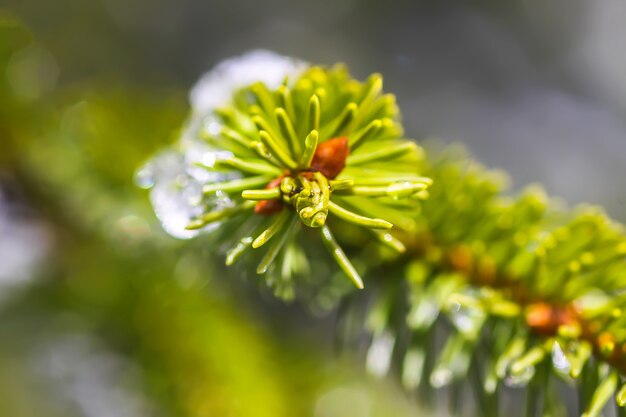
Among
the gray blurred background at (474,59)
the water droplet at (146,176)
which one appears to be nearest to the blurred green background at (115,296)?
the water droplet at (146,176)

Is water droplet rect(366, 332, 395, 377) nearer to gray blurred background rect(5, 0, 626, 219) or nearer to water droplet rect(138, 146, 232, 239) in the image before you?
water droplet rect(138, 146, 232, 239)

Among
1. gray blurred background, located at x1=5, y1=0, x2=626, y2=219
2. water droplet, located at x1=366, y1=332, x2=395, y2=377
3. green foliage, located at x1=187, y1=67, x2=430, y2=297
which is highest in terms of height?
gray blurred background, located at x1=5, y1=0, x2=626, y2=219

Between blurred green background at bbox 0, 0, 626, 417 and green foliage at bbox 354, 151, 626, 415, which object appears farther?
blurred green background at bbox 0, 0, 626, 417

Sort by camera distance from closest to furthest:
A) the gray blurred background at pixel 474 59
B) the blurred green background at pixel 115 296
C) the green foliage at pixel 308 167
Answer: the green foliage at pixel 308 167, the blurred green background at pixel 115 296, the gray blurred background at pixel 474 59

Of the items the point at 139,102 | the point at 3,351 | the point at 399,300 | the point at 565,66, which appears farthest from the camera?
the point at 565,66

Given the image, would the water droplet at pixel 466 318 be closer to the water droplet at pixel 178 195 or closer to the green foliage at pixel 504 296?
the green foliage at pixel 504 296

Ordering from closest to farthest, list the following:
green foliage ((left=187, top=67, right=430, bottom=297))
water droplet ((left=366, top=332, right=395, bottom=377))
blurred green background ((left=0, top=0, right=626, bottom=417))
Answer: green foliage ((left=187, top=67, right=430, bottom=297)), water droplet ((left=366, top=332, right=395, bottom=377)), blurred green background ((left=0, top=0, right=626, bottom=417))

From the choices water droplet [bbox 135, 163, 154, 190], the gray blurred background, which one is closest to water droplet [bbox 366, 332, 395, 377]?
water droplet [bbox 135, 163, 154, 190]

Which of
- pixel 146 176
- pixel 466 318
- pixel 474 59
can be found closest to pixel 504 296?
pixel 466 318

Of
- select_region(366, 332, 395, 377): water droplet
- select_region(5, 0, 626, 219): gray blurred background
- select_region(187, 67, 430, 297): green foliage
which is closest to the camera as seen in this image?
select_region(187, 67, 430, 297): green foliage

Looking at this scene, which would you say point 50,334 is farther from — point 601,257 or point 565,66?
point 565,66

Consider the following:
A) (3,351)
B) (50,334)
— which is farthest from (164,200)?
(3,351)
